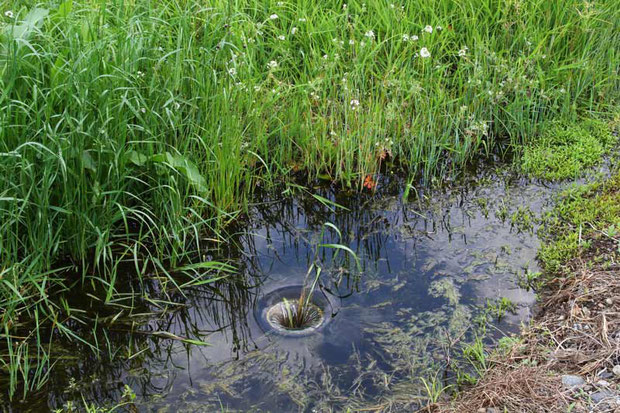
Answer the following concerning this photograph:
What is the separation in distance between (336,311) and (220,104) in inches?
→ 58.3

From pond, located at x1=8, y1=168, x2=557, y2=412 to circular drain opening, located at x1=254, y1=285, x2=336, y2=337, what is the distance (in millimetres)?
19

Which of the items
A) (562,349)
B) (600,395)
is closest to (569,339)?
(562,349)

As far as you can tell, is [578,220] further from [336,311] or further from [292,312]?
[292,312]

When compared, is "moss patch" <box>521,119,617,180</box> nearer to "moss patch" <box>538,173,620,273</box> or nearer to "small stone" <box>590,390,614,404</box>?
"moss patch" <box>538,173,620,273</box>

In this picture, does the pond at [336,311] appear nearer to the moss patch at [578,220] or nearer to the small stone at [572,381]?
the moss patch at [578,220]

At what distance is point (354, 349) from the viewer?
3287mm

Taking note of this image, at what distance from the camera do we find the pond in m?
3.04

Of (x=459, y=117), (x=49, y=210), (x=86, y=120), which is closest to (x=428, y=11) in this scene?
→ (x=459, y=117)

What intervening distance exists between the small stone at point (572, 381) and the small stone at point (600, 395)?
3.3 inches

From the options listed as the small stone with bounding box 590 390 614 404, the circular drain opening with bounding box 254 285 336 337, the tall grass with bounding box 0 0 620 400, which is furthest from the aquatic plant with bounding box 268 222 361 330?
the small stone with bounding box 590 390 614 404

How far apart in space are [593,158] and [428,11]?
1758 millimetres

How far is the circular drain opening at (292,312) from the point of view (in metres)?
3.45

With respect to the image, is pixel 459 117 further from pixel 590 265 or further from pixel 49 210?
pixel 49 210

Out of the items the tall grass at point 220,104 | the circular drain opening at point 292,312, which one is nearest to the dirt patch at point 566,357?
the circular drain opening at point 292,312
